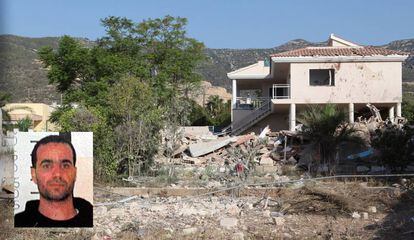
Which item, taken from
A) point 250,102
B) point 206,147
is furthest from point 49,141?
point 250,102

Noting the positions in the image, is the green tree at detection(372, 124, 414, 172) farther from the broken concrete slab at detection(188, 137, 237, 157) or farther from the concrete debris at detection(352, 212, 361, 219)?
the broken concrete slab at detection(188, 137, 237, 157)

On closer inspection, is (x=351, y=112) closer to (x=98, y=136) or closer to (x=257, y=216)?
(x=98, y=136)

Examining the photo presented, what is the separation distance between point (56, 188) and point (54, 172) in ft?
0.68

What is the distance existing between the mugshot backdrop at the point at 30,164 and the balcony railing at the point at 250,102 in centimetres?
2985

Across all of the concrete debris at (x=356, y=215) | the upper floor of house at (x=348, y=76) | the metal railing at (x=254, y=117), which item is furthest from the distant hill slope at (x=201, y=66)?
the concrete debris at (x=356, y=215)

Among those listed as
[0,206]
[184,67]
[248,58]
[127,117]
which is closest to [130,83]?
[127,117]

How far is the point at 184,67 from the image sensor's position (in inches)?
1714

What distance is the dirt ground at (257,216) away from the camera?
31.0 ft

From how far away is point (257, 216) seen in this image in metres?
11.2

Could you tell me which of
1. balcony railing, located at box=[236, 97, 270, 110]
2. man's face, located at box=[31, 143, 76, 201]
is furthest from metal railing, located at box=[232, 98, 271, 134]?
man's face, located at box=[31, 143, 76, 201]

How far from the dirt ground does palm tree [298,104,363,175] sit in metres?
5.67

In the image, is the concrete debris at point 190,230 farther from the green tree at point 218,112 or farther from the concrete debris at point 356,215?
the green tree at point 218,112

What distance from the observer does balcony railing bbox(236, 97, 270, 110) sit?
37.6 meters

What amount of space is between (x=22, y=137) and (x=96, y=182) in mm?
8808
